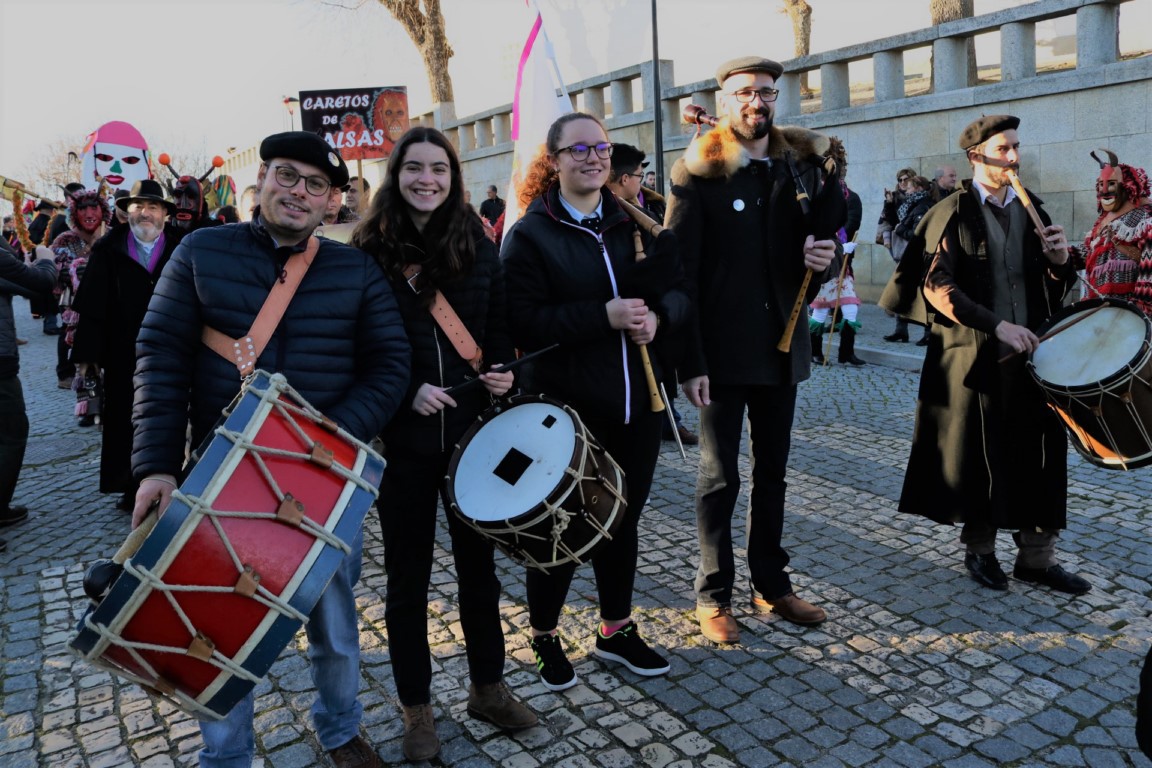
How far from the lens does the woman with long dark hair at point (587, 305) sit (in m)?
3.50

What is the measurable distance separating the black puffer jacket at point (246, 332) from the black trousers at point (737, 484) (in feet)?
5.13

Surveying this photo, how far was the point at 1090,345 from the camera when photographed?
4156 millimetres

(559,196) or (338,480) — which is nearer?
(338,480)

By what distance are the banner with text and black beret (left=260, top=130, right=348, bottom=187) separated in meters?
15.9

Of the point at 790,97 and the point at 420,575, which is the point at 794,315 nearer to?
the point at 420,575

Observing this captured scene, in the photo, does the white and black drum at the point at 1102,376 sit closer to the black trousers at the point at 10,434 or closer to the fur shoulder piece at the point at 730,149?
the fur shoulder piece at the point at 730,149

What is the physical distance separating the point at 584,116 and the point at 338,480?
172 cm

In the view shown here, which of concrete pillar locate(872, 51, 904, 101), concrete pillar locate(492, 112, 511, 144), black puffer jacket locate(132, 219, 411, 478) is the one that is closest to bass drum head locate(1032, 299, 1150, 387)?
black puffer jacket locate(132, 219, 411, 478)

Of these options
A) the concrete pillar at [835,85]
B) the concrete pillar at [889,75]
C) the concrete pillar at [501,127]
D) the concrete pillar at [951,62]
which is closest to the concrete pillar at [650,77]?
the concrete pillar at [835,85]

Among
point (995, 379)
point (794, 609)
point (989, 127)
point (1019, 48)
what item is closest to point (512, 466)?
point (794, 609)

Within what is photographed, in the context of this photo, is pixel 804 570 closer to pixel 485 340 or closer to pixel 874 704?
pixel 874 704

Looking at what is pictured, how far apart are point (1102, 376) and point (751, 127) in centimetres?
175

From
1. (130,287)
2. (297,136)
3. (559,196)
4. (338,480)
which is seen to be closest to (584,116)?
(559,196)

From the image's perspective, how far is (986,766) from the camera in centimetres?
310
